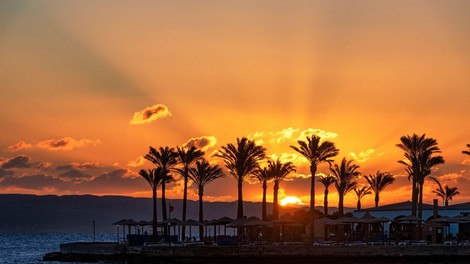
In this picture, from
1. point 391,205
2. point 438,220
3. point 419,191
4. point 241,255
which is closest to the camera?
point 241,255

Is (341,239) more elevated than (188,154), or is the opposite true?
(188,154)

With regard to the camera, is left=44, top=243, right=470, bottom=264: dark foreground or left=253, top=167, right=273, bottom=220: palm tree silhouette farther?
left=253, top=167, right=273, bottom=220: palm tree silhouette

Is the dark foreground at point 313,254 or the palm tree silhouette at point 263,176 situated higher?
the palm tree silhouette at point 263,176

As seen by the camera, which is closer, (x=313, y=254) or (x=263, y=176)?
(x=313, y=254)

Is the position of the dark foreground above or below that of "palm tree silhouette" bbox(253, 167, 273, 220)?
below

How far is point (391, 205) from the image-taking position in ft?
453

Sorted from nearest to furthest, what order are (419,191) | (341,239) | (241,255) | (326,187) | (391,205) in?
1. (241,255)
2. (341,239)
3. (419,191)
4. (391,205)
5. (326,187)

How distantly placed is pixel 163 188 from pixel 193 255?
103 ft

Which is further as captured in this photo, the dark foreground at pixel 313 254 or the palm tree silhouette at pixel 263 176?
the palm tree silhouette at pixel 263 176

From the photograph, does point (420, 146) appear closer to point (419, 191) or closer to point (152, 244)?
point (419, 191)

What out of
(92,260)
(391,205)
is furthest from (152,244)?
(391,205)

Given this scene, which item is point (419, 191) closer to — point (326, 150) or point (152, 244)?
point (326, 150)

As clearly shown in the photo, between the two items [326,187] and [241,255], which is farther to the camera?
[326,187]

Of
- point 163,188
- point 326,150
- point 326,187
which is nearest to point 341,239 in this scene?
point 326,150
